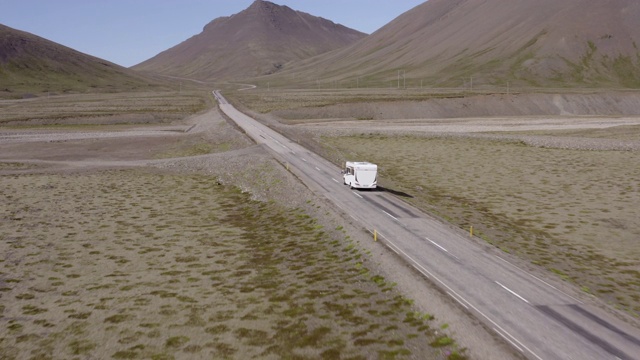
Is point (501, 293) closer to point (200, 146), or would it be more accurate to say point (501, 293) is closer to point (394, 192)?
point (394, 192)

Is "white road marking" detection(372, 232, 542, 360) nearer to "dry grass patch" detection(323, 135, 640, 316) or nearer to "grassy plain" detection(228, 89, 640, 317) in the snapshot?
"grassy plain" detection(228, 89, 640, 317)

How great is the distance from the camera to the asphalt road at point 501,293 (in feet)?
66.8

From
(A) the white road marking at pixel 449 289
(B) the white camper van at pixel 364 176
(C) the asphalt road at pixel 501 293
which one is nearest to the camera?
(A) the white road marking at pixel 449 289

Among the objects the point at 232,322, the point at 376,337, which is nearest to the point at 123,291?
the point at 232,322

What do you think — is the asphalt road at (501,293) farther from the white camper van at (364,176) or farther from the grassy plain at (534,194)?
the white camper van at (364,176)

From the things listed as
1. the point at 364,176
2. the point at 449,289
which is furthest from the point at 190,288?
the point at 364,176

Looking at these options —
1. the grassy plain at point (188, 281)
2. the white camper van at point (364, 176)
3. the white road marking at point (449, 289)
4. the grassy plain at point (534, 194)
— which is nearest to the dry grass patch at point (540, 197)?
the grassy plain at point (534, 194)

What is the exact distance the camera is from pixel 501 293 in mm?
24891

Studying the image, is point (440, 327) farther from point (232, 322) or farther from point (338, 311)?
point (232, 322)

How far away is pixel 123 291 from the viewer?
27.5 metres

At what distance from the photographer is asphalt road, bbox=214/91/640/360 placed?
20359mm

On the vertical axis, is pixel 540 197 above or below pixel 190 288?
below

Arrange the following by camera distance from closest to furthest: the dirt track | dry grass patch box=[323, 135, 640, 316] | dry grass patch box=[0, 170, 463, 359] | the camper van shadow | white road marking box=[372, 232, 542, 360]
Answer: white road marking box=[372, 232, 542, 360] → dry grass patch box=[0, 170, 463, 359] → dry grass patch box=[323, 135, 640, 316] → the camper van shadow → the dirt track

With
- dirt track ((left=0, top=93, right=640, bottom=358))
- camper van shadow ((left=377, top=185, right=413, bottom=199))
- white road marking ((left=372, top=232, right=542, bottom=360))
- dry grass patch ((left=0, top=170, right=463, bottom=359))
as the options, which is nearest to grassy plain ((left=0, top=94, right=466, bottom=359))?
dry grass patch ((left=0, top=170, right=463, bottom=359))
